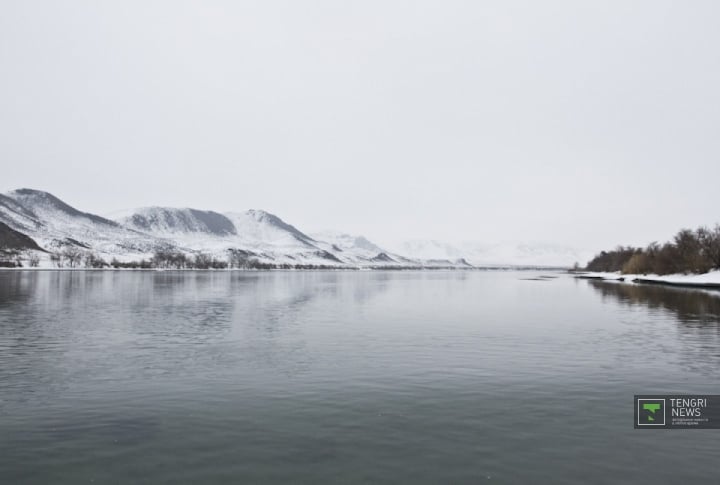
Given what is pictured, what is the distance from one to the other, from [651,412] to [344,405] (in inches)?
500

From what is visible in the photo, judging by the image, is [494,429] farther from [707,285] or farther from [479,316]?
[707,285]

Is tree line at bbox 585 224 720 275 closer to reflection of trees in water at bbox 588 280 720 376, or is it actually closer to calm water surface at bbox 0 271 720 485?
reflection of trees in water at bbox 588 280 720 376

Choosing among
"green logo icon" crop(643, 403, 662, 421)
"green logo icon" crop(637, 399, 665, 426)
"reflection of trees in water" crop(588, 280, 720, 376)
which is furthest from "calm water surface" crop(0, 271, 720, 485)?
"green logo icon" crop(643, 403, 662, 421)

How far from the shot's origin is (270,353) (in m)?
33.2

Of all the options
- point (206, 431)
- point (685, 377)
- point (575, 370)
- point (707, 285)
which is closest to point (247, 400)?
point (206, 431)

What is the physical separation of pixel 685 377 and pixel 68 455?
94.5 feet

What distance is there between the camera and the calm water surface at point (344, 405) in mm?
14859

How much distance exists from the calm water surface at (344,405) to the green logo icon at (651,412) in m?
0.56

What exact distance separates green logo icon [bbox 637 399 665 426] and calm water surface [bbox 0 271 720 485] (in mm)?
562

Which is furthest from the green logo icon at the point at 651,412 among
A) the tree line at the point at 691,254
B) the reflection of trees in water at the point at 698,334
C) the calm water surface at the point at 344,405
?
the tree line at the point at 691,254

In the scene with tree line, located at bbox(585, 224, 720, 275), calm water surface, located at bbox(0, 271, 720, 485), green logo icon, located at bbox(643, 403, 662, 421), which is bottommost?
calm water surface, located at bbox(0, 271, 720, 485)

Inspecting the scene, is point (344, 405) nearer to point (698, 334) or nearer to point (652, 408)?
point (652, 408)

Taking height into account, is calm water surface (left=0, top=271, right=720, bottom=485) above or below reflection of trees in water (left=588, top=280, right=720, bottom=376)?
below

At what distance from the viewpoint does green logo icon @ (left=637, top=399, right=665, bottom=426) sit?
64.4 ft
